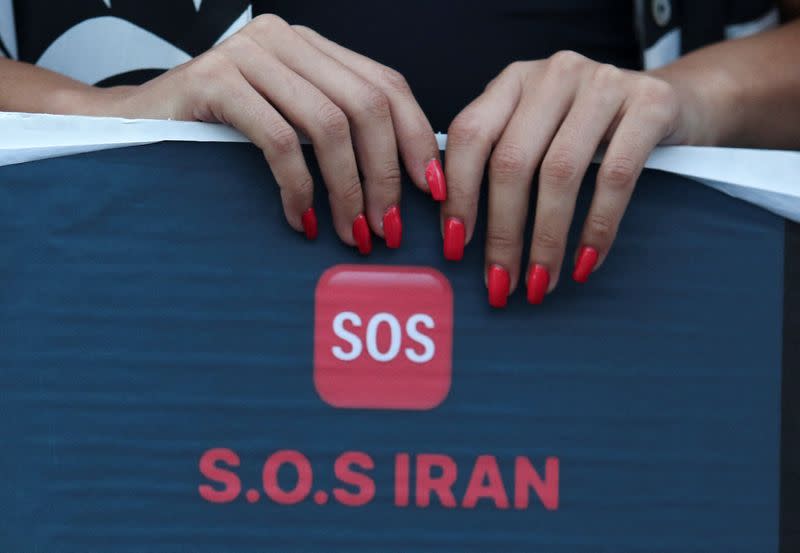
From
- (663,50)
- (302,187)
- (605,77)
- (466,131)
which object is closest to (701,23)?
(663,50)

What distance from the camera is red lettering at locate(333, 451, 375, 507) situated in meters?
0.66

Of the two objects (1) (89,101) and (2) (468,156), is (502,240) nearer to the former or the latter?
(2) (468,156)

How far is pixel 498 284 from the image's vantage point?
2.11 ft

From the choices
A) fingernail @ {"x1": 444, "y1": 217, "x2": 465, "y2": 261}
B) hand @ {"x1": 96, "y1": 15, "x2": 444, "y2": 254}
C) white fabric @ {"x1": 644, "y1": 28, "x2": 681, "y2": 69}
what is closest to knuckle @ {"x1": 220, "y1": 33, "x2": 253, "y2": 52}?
hand @ {"x1": 96, "y1": 15, "x2": 444, "y2": 254}

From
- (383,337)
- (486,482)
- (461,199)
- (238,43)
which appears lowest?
(486,482)

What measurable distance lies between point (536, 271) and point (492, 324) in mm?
56

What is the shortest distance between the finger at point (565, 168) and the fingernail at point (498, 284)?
2cm

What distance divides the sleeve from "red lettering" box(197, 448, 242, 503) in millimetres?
485

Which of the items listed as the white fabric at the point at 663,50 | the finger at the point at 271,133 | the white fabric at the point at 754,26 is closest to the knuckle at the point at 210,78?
the finger at the point at 271,133

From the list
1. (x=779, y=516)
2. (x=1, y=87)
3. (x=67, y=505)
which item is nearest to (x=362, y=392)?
(x=67, y=505)

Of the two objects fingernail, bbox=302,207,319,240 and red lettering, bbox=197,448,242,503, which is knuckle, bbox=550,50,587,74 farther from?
red lettering, bbox=197,448,242,503

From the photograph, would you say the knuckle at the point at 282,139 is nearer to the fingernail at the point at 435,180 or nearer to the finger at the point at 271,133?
the finger at the point at 271,133

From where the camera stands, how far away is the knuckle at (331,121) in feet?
2.00

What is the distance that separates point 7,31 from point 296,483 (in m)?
0.57
